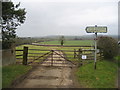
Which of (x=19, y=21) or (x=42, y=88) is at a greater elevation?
(x=19, y=21)

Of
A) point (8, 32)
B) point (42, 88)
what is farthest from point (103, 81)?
point (8, 32)

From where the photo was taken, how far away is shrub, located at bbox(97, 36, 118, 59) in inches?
563

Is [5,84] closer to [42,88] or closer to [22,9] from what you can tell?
[42,88]

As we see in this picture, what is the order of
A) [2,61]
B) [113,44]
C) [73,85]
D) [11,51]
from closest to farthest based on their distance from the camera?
[73,85] < [2,61] < [11,51] < [113,44]

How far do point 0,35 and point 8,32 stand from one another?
1.84 feet

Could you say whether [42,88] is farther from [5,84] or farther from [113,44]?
[113,44]

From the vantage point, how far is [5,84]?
6578 mm

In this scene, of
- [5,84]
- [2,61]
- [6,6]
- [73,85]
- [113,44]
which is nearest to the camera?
[5,84]

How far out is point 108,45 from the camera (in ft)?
46.8

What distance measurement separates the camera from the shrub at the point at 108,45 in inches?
563

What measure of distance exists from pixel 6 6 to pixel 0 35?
4.96 feet

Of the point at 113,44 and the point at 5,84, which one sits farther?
the point at 113,44

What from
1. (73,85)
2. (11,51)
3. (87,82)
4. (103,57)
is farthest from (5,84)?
(103,57)

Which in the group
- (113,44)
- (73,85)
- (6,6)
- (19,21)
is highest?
(6,6)
